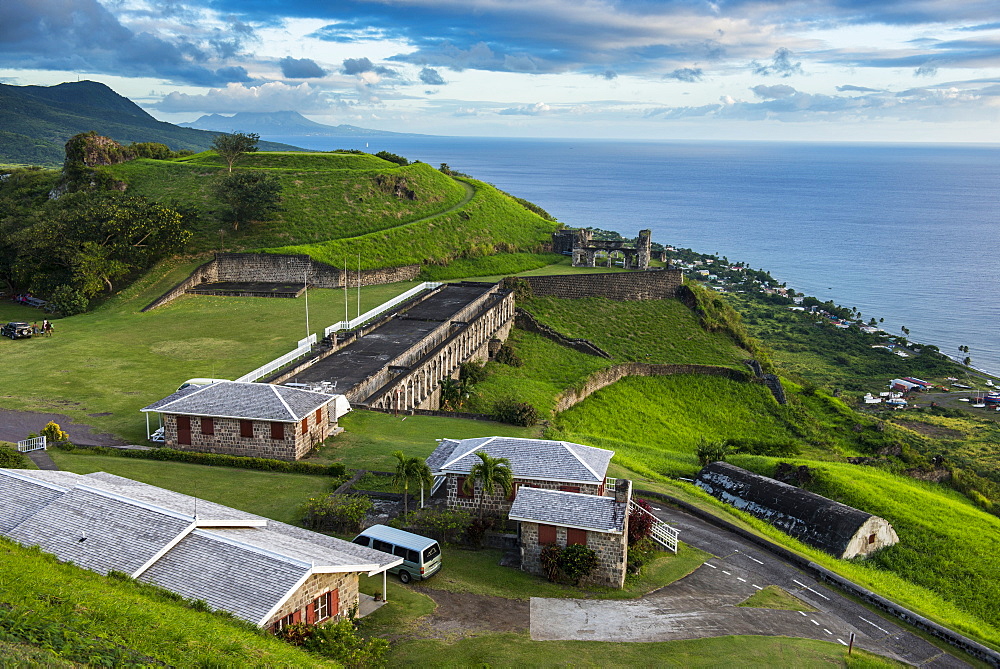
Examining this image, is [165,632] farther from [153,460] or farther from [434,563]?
[153,460]

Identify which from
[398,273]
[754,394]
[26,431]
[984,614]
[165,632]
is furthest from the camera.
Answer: [398,273]

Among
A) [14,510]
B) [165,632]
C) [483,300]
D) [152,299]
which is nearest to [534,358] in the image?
[483,300]

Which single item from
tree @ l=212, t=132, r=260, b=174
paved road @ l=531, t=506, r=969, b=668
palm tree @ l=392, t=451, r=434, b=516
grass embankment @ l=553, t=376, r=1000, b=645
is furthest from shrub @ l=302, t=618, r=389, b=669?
tree @ l=212, t=132, r=260, b=174

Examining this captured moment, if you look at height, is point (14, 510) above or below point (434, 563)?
above

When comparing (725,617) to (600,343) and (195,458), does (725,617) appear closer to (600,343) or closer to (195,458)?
(195,458)

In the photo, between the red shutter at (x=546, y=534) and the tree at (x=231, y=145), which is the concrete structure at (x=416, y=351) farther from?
the tree at (x=231, y=145)

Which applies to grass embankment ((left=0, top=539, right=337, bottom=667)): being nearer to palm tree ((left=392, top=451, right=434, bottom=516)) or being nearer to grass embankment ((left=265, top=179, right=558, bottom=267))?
palm tree ((left=392, top=451, right=434, bottom=516))

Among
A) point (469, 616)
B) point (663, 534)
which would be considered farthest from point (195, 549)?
point (663, 534)
